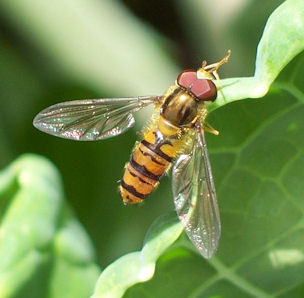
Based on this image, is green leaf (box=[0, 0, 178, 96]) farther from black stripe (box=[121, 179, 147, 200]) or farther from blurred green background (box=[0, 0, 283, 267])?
black stripe (box=[121, 179, 147, 200])

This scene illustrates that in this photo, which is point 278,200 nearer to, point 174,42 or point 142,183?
point 142,183

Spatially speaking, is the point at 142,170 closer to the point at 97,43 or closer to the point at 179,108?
the point at 179,108

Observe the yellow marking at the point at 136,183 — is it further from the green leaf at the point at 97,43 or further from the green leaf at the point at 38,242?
the green leaf at the point at 97,43

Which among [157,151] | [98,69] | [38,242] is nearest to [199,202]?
[157,151]

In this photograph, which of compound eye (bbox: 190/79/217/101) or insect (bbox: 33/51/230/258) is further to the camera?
compound eye (bbox: 190/79/217/101)

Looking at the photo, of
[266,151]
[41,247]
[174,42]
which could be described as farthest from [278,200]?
[174,42]

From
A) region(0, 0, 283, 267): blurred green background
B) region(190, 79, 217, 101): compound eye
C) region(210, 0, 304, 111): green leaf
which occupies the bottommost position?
region(0, 0, 283, 267): blurred green background

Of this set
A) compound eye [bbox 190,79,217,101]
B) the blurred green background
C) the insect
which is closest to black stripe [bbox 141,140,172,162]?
the insect
